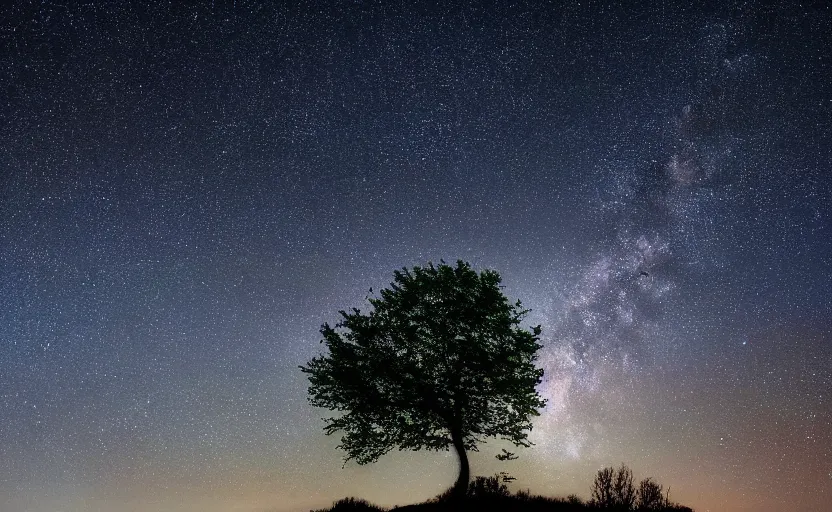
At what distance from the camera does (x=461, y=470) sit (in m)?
24.9

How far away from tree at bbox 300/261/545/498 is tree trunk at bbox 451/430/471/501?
0.05 meters

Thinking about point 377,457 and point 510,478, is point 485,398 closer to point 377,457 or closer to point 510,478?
point 510,478

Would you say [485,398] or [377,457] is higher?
[485,398]

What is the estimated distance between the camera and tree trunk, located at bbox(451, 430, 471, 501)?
24.1 meters

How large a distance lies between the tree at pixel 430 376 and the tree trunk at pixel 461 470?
5 centimetres

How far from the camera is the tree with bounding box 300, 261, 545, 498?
84.0 feet

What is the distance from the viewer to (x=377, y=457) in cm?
2595

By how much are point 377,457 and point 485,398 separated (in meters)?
5.84

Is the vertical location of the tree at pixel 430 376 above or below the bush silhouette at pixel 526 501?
above

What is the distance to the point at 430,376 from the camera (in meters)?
25.8

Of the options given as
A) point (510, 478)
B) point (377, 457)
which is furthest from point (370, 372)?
point (510, 478)

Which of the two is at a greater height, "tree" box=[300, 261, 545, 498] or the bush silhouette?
"tree" box=[300, 261, 545, 498]

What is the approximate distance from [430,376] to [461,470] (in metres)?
4.40

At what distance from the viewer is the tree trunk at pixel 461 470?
2406 cm
